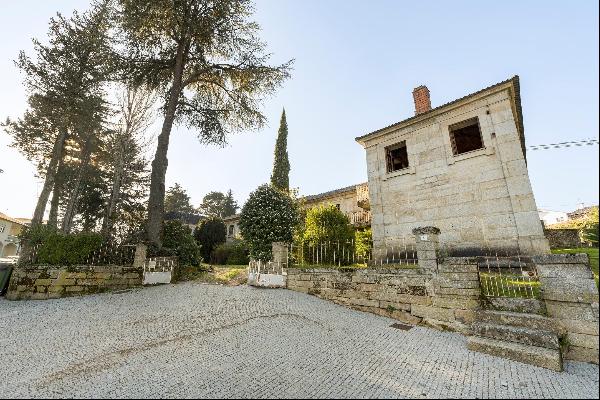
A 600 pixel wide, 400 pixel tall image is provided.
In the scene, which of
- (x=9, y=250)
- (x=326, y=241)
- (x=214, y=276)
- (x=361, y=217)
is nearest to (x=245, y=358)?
(x=326, y=241)

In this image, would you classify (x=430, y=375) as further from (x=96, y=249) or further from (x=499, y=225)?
(x=96, y=249)

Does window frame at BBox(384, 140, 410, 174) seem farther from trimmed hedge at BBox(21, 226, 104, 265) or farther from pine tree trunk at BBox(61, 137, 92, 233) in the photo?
pine tree trunk at BBox(61, 137, 92, 233)

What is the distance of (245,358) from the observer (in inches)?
156

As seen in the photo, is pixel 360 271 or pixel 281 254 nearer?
pixel 360 271

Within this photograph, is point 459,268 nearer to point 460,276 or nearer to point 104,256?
point 460,276

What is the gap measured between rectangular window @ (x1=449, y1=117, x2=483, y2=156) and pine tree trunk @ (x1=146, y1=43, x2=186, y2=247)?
12.3m

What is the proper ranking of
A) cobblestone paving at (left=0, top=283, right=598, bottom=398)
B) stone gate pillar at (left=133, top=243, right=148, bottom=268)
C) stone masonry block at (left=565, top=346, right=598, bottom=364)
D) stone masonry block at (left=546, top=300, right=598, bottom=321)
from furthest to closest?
stone gate pillar at (left=133, top=243, right=148, bottom=268) < stone masonry block at (left=546, top=300, right=598, bottom=321) < stone masonry block at (left=565, top=346, right=598, bottom=364) < cobblestone paving at (left=0, top=283, right=598, bottom=398)

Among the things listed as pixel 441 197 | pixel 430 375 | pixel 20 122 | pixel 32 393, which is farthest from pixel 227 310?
pixel 20 122

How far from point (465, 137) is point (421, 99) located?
2801 millimetres

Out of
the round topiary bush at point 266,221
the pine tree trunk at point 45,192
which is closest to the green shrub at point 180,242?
the round topiary bush at point 266,221

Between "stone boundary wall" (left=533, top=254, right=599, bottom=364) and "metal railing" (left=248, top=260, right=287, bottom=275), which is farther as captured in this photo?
"metal railing" (left=248, top=260, right=287, bottom=275)

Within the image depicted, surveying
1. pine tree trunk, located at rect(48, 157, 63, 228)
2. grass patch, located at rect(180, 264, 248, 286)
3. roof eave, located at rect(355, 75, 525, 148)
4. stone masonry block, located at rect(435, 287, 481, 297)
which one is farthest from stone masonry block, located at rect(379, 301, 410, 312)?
pine tree trunk, located at rect(48, 157, 63, 228)

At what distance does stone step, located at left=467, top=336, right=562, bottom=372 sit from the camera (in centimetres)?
385

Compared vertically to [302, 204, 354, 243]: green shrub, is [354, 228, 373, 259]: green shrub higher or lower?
lower
